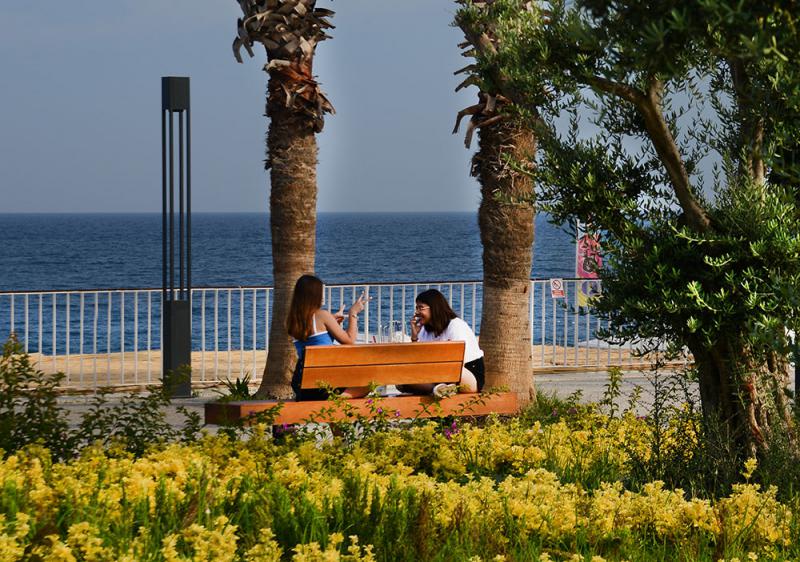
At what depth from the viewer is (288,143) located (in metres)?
11.3

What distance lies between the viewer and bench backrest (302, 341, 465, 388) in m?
7.63

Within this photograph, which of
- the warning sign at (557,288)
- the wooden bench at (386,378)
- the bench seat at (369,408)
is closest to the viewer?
the bench seat at (369,408)

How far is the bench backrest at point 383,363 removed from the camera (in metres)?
7.63

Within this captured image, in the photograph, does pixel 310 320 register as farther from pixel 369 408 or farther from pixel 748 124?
pixel 748 124

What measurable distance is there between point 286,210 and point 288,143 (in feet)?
2.13

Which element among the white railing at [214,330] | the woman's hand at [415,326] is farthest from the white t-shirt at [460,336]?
the white railing at [214,330]

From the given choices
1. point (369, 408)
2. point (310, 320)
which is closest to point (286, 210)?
point (310, 320)

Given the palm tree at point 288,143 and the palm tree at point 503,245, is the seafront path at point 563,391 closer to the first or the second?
the palm tree at point 503,245

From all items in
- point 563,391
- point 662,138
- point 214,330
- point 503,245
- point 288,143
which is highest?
point 288,143

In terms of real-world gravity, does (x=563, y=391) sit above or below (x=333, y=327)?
below

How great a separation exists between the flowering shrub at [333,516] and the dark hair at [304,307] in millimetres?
2783

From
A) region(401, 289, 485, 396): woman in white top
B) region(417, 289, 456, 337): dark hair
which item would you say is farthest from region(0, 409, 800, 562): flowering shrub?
region(417, 289, 456, 337): dark hair

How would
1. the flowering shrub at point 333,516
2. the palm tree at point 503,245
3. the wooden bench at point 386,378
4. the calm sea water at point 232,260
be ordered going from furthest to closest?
the calm sea water at point 232,260 < the palm tree at point 503,245 < the wooden bench at point 386,378 < the flowering shrub at point 333,516

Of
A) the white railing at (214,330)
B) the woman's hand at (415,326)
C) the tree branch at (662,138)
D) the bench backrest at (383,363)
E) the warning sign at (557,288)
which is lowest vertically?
the white railing at (214,330)
